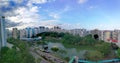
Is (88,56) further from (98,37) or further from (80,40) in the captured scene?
(98,37)

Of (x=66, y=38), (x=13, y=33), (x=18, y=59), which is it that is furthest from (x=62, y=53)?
(x=13, y=33)

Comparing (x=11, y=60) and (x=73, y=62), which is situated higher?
(x=11, y=60)

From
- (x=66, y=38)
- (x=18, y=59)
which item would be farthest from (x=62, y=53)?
(x=66, y=38)

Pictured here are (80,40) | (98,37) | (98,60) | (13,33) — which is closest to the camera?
(98,60)

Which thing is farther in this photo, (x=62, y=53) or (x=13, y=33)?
(x=13, y=33)

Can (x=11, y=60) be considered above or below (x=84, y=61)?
above

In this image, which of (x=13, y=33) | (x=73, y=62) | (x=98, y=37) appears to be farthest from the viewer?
(x=13, y=33)

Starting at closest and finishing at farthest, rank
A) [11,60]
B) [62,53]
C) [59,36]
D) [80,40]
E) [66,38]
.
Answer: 1. [11,60]
2. [62,53]
3. [80,40]
4. [66,38]
5. [59,36]

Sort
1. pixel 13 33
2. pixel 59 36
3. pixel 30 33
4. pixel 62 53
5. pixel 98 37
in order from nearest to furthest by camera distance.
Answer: pixel 62 53
pixel 98 37
pixel 13 33
pixel 59 36
pixel 30 33

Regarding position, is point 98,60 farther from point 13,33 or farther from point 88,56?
point 13,33
